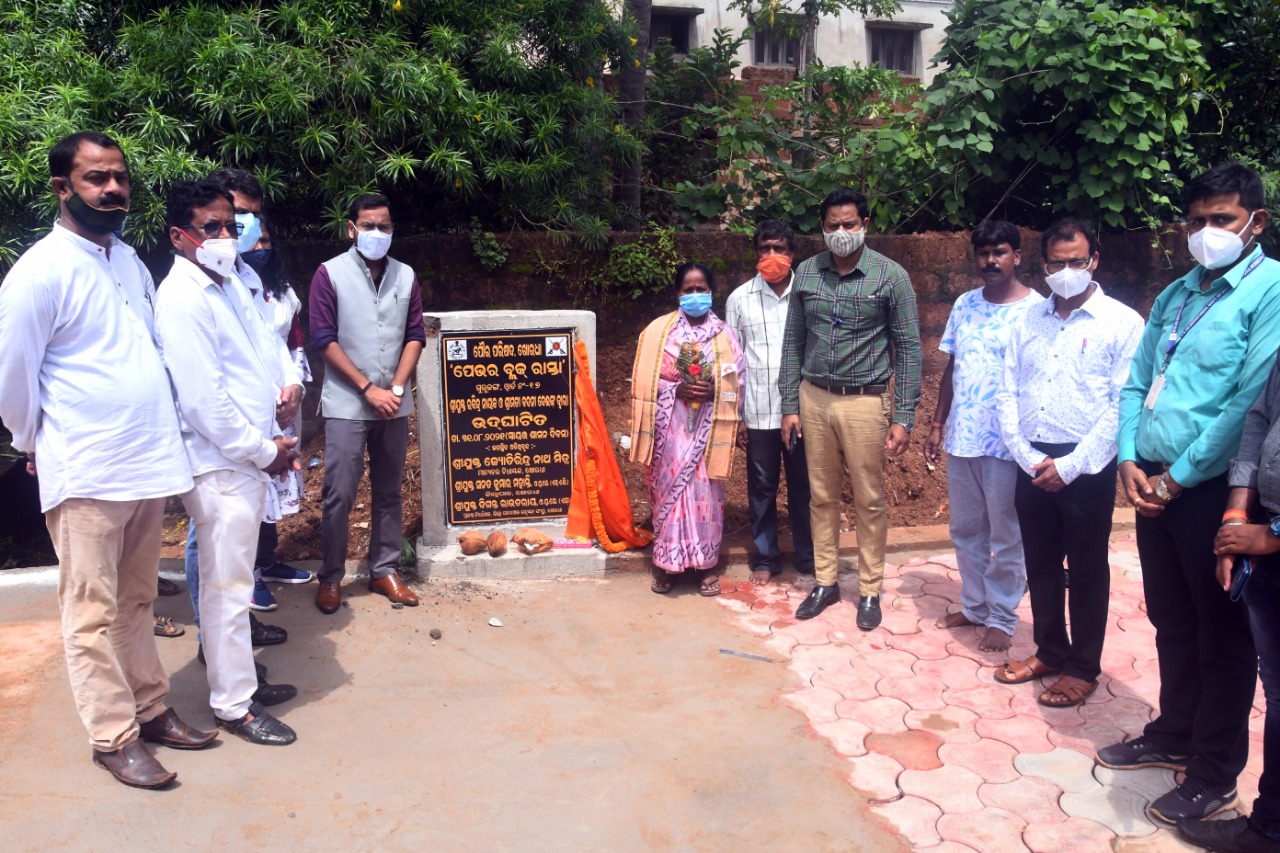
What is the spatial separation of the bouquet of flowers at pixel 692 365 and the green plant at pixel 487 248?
6.91ft

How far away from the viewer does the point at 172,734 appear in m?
3.63

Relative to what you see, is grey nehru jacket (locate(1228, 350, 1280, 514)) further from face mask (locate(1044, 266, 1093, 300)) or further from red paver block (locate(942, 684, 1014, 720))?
red paver block (locate(942, 684, 1014, 720))

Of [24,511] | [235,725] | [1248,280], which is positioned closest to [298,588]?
[235,725]

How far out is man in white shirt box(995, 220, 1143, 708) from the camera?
12.9 ft

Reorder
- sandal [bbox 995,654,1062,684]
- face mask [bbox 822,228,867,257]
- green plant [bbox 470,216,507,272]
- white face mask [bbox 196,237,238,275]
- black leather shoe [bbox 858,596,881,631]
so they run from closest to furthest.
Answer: white face mask [bbox 196,237,238,275] < sandal [bbox 995,654,1062,684] < face mask [bbox 822,228,867,257] < black leather shoe [bbox 858,596,881,631] < green plant [bbox 470,216,507,272]

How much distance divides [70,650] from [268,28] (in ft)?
13.7

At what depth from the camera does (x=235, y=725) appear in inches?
147

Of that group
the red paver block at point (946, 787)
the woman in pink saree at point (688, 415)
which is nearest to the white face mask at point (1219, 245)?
the red paver block at point (946, 787)

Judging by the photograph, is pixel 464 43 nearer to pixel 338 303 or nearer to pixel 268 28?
pixel 268 28

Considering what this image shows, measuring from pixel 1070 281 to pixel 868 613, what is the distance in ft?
5.87

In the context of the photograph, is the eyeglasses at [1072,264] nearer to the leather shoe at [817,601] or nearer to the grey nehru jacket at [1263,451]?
the grey nehru jacket at [1263,451]

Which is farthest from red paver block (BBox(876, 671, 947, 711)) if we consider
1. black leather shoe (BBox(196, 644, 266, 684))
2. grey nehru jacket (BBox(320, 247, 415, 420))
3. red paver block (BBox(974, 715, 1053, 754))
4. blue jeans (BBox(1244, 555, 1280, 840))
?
grey nehru jacket (BBox(320, 247, 415, 420))

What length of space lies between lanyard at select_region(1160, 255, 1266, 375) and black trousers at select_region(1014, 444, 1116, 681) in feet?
2.17

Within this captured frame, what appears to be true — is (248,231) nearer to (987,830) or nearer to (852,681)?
(852,681)
